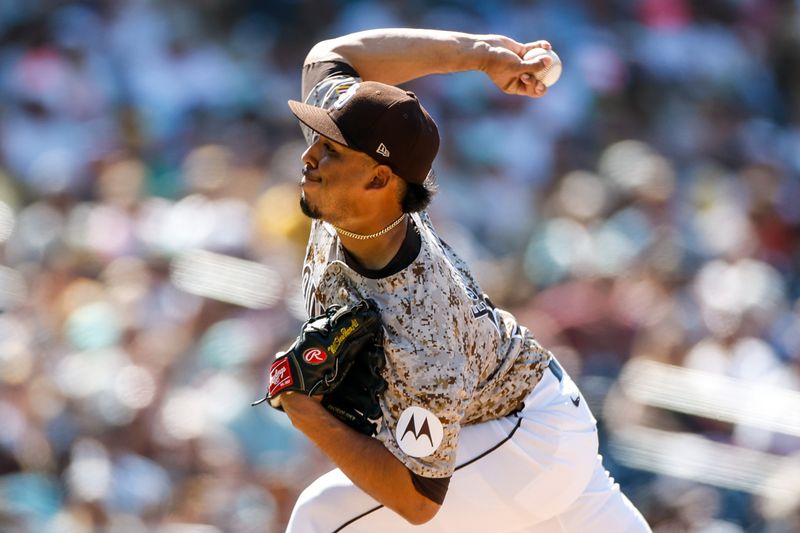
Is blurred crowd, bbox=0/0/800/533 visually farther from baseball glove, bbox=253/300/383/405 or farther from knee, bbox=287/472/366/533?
baseball glove, bbox=253/300/383/405

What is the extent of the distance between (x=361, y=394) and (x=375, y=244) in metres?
0.39

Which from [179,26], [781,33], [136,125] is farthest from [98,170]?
[781,33]

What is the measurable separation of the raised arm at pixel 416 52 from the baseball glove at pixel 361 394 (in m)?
1.08

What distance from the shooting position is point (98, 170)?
8711 millimetres

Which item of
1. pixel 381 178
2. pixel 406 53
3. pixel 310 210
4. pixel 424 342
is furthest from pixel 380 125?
pixel 406 53

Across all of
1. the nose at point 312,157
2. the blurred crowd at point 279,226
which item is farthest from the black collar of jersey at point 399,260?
the blurred crowd at point 279,226

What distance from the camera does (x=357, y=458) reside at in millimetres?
3074

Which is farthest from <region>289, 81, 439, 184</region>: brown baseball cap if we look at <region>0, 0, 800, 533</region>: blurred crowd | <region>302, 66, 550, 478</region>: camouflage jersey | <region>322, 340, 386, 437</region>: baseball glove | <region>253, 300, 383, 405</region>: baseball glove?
<region>0, 0, 800, 533</region>: blurred crowd

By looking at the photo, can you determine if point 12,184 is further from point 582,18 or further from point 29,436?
point 582,18

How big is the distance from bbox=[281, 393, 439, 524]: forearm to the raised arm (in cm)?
120

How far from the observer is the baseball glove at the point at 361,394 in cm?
309

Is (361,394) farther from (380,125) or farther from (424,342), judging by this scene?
(380,125)

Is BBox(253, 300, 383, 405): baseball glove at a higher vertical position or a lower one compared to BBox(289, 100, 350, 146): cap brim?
lower

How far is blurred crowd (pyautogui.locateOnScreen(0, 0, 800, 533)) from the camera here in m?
6.14
